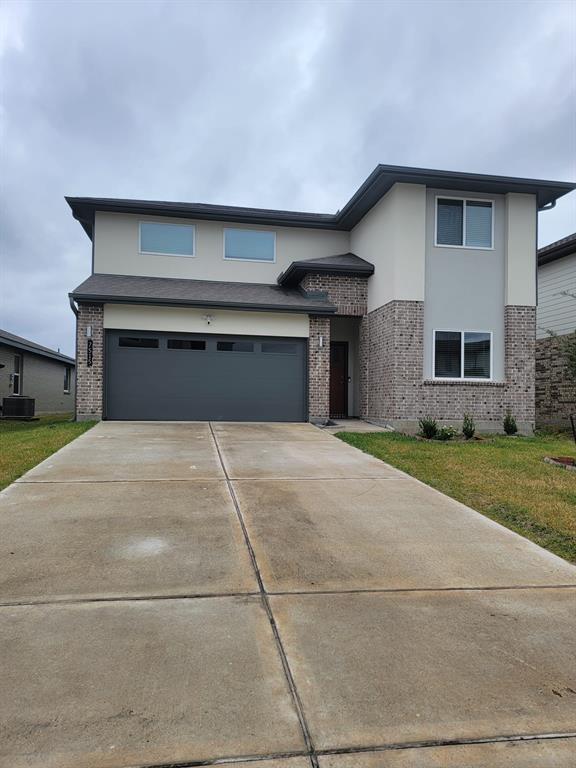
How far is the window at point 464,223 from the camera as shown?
1339 cm

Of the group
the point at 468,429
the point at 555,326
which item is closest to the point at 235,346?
the point at 468,429

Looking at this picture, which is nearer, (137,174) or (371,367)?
(371,367)

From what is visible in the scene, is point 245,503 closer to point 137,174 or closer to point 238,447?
point 238,447

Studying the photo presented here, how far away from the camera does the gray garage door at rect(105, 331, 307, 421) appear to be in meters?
13.7

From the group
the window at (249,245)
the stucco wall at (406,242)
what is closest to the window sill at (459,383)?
the stucco wall at (406,242)

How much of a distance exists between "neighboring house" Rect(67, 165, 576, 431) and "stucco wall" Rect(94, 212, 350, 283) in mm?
658

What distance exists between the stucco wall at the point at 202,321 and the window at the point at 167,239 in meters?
2.98

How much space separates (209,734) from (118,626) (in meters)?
1.13

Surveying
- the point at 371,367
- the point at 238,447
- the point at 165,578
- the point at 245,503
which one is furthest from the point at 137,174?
the point at 165,578

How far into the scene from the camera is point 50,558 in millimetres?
4195

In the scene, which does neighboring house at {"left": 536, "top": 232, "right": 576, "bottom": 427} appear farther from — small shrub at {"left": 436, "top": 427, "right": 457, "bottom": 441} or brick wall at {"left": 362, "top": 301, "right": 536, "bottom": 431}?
small shrub at {"left": 436, "top": 427, "right": 457, "bottom": 441}

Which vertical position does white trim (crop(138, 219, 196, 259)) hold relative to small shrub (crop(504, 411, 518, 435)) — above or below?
above

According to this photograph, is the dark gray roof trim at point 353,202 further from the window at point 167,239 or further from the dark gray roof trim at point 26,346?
the dark gray roof trim at point 26,346

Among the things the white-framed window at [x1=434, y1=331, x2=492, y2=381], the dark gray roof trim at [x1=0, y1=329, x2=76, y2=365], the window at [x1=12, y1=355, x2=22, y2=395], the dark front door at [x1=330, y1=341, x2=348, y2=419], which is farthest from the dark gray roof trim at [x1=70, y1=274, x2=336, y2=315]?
the window at [x1=12, y1=355, x2=22, y2=395]
